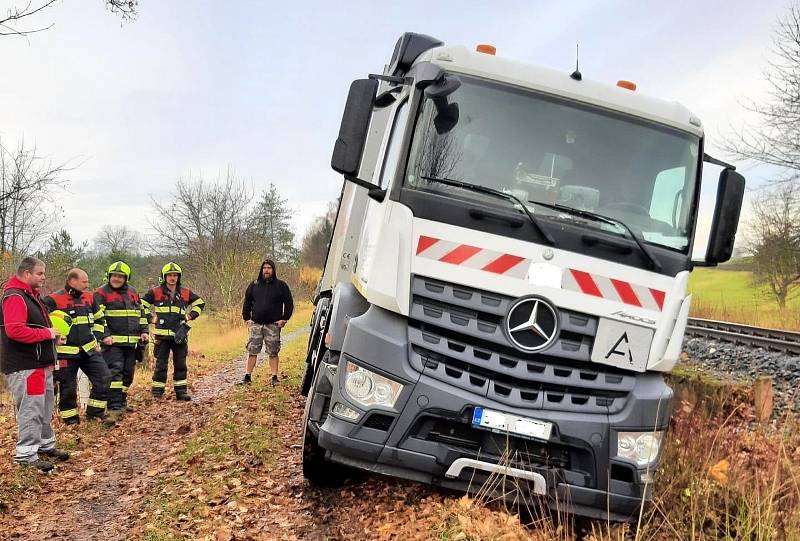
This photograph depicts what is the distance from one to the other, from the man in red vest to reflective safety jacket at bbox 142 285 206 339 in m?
2.71

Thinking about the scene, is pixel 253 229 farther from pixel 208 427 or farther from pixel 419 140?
pixel 419 140

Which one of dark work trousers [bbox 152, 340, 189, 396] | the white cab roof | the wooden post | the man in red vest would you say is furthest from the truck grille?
dark work trousers [bbox 152, 340, 189, 396]

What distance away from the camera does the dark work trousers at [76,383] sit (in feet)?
22.6

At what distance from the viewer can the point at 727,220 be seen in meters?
3.98

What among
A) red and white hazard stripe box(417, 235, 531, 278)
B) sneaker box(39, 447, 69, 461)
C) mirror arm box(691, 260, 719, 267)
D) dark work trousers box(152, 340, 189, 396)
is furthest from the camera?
dark work trousers box(152, 340, 189, 396)

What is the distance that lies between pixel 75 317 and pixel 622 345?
19.9 feet

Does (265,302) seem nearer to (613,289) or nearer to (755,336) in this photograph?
(613,289)

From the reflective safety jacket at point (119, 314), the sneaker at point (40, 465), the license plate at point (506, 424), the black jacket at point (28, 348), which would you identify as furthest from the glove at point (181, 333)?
the license plate at point (506, 424)

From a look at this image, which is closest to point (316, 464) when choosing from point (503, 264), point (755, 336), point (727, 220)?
point (503, 264)

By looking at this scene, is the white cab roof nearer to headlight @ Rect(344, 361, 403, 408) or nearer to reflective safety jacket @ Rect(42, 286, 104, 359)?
headlight @ Rect(344, 361, 403, 408)

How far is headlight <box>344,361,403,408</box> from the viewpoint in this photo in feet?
10.8

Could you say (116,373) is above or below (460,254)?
below

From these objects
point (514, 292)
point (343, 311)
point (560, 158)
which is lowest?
point (343, 311)

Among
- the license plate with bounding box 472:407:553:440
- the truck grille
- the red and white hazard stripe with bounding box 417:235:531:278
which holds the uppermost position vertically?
the red and white hazard stripe with bounding box 417:235:531:278
